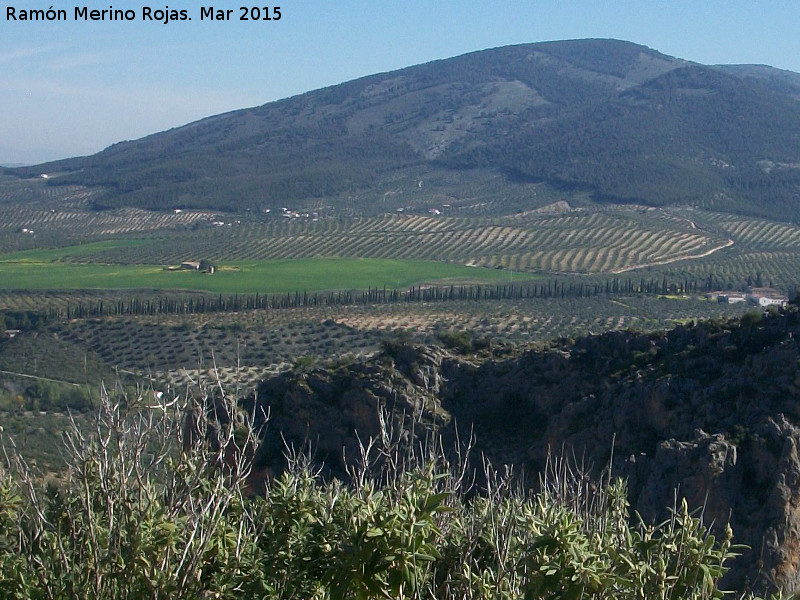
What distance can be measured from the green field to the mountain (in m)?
25.8

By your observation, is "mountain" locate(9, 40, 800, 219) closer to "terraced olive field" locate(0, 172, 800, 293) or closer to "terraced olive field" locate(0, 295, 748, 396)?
"terraced olive field" locate(0, 172, 800, 293)

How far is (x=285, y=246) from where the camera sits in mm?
62906

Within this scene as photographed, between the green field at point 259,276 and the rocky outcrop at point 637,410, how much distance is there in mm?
29496

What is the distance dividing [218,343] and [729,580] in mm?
24302

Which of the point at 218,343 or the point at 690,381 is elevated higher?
the point at 690,381

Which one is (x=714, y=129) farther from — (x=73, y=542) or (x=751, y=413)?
(x=73, y=542)

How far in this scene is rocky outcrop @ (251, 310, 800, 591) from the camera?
1089 cm

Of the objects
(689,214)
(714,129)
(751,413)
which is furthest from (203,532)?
(714,129)

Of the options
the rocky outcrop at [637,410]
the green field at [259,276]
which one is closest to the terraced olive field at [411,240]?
the green field at [259,276]

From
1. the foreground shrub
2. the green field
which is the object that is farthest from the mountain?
the foreground shrub

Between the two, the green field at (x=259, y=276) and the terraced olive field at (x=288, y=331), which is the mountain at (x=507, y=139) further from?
the terraced olive field at (x=288, y=331)

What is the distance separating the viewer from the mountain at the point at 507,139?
80438 millimetres

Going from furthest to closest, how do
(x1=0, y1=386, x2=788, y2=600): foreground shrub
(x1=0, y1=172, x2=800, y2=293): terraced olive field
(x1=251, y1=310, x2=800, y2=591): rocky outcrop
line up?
(x1=0, y1=172, x2=800, y2=293): terraced olive field, (x1=251, y1=310, x2=800, y2=591): rocky outcrop, (x1=0, y1=386, x2=788, y2=600): foreground shrub

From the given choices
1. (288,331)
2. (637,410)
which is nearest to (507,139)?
(288,331)
